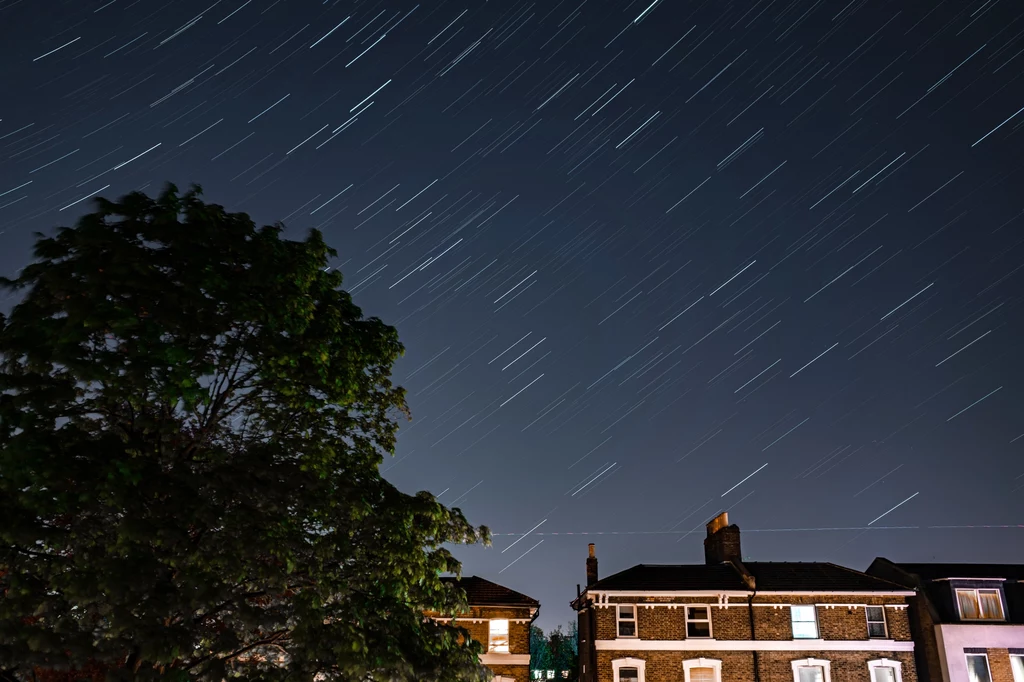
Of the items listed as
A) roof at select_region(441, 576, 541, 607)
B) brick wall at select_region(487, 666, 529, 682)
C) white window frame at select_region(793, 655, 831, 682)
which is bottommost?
brick wall at select_region(487, 666, 529, 682)

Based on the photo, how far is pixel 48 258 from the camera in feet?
41.5

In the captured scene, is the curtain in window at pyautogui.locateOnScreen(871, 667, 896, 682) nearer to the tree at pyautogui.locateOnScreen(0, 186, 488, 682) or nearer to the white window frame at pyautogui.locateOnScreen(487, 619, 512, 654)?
the white window frame at pyautogui.locateOnScreen(487, 619, 512, 654)

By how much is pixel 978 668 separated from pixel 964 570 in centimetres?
588

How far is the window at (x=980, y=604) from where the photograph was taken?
38.6 m

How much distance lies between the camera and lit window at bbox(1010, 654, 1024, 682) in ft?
123

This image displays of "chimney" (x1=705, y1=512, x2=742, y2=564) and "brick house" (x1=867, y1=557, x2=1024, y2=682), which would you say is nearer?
"brick house" (x1=867, y1=557, x2=1024, y2=682)

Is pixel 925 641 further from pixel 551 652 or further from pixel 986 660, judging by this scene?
pixel 551 652

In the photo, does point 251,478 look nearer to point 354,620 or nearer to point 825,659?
point 354,620

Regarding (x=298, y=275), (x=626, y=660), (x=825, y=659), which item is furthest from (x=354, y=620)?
(x=825, y=659)

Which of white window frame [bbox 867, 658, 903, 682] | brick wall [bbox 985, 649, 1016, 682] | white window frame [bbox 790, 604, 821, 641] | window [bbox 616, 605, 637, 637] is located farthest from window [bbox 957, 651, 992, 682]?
window [bbox 616, 605, 637, 637]

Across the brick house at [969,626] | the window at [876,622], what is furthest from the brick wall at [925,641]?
the window at [876,622]

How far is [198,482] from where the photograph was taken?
12.2 meters

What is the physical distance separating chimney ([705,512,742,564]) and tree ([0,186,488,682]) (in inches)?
1254

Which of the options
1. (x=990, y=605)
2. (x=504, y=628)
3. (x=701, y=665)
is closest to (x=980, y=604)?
(x=990, y=605)
